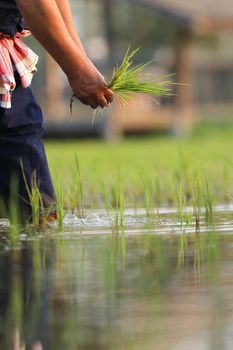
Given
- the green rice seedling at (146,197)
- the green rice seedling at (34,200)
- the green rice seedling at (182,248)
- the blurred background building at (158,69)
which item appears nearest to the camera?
the green rice seedling at (182,248)

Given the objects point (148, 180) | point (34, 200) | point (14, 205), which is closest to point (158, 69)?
point (148, 180)

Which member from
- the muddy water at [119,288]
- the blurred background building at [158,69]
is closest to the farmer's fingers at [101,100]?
the muddy water at [119,288]

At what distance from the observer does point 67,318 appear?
127 inches

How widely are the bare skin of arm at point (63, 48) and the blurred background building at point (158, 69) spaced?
17.2 meters

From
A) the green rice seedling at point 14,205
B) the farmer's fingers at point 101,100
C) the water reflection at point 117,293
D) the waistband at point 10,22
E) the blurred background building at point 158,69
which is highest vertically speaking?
the blurred background building at point 158,69

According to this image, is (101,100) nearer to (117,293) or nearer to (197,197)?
(197,197)

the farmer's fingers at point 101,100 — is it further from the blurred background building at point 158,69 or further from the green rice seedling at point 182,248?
the blurred background building at point 158,69

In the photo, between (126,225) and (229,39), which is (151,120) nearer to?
(229,39)

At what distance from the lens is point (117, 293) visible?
3.62m

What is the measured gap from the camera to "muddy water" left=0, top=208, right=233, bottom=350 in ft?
9.74

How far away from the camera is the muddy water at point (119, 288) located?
2.97m

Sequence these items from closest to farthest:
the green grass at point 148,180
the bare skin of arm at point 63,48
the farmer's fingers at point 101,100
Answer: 1. the bare skin of arm at point 63,48
2. the farmer's fingers at point 101,100
3. the green grass at point 148,180

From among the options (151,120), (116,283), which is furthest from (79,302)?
(151,120)

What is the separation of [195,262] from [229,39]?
2745cm
